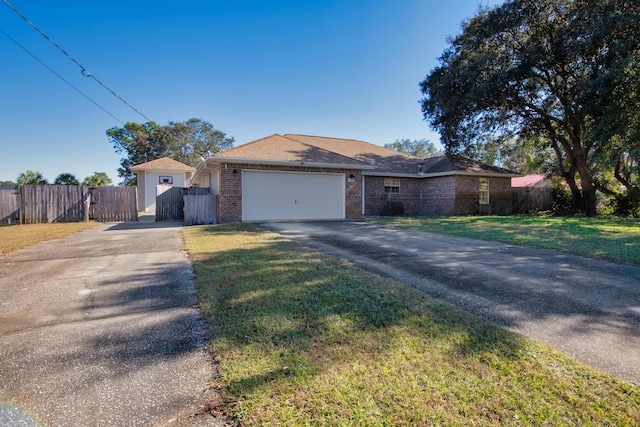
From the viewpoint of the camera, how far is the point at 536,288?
430 centimetres

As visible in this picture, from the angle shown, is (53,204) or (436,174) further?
(436,174)

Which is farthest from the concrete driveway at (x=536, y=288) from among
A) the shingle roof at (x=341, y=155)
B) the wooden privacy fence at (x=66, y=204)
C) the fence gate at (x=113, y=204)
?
the wooden privacy fence at (x=66, y=204)

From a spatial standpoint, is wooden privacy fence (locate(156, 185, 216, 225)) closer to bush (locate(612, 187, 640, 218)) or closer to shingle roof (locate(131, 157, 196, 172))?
Answer: shingle roof (locate(131, 157, 196, 172))

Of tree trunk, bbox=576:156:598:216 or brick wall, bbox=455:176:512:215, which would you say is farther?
brick wall, bbox=455:176:512:215

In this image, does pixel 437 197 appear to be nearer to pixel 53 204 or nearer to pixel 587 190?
pixel 587 190

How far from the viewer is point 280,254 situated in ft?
20.6

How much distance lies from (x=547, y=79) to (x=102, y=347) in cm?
2159

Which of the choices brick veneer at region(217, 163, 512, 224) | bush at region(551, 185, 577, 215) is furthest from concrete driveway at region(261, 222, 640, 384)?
bush at region(551, 185, 577, 215)

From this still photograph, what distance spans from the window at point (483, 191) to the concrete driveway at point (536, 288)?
13101mm

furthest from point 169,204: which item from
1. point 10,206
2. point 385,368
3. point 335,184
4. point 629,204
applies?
point 629,204

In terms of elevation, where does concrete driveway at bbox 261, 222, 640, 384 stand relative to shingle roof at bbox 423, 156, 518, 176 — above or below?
below

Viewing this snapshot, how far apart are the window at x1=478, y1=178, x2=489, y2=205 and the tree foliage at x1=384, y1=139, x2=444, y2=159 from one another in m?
58.8

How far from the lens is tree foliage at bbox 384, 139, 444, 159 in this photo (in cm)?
7675

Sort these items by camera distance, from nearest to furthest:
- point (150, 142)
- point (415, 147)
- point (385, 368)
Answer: point (385, 368) → point (150, 142) → point (415, 147)
